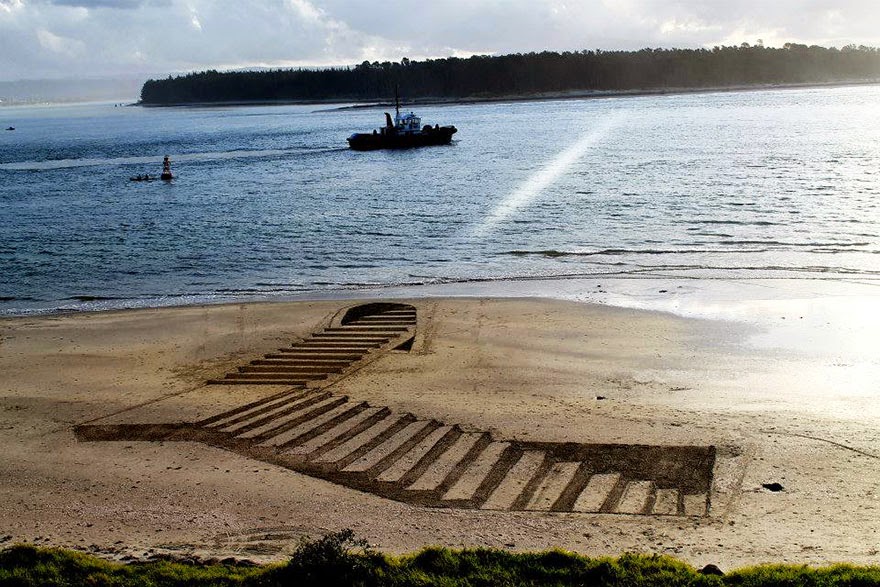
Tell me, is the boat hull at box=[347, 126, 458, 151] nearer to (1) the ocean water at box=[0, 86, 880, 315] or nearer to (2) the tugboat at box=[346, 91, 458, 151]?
(2) the tugboat at box=[346, 91, 458, 151]

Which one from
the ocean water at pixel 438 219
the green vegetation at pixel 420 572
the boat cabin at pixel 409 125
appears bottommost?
the ocean water at pixel 438 219

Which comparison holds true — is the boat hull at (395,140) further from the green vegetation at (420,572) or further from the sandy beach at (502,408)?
the green vegetation at (420,572)

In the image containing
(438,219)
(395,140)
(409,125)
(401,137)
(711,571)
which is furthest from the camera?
(409,125)

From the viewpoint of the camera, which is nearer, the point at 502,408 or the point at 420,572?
the point at 420,572

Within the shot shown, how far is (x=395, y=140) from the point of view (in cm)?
8394

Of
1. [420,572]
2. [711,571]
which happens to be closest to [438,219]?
[420,572]

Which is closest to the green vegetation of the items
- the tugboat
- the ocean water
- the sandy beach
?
the sandy beach

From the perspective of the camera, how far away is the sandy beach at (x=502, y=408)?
9.20 metres

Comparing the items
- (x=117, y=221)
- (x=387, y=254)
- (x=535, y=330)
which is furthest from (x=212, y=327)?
(x=117, y=221)

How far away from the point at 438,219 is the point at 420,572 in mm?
31050

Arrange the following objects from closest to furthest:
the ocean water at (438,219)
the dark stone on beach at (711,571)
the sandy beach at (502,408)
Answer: the dark stone on beach at (711,571), the sandy beach at (502,408), the ocean water at (438,219)

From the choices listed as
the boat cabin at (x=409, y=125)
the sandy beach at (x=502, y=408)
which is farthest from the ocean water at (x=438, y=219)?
the boat cabin at (x=409, y=125)

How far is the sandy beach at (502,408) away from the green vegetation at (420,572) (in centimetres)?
64

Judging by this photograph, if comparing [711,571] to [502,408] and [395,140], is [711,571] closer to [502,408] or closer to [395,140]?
[502,408]
